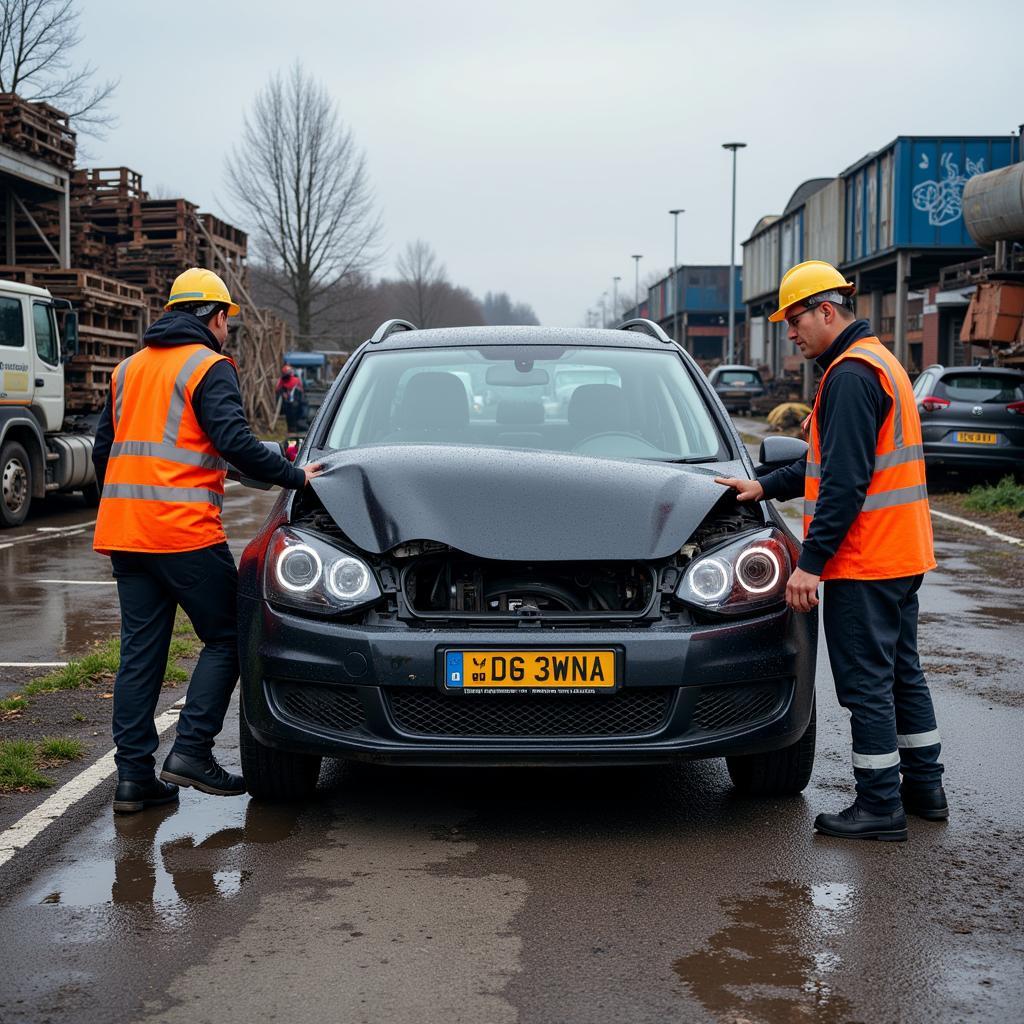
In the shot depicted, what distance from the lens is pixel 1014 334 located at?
67.7ft

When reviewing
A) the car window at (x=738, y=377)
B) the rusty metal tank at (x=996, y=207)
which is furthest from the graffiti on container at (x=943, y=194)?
the car window at (x=738, y=377)

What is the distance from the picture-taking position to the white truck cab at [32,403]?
45.8 feet

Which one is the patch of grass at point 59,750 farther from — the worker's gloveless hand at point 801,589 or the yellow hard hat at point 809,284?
the yellow hard hat at point 809,284

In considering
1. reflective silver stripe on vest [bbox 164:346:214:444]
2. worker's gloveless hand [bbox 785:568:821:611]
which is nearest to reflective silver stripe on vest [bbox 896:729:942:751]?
worker's gloveless hand [bbox 785:568:821:611]

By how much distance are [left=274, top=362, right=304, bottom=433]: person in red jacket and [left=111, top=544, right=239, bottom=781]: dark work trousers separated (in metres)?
26.8

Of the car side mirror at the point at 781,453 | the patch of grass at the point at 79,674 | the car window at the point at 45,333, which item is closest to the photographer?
the car side mirror at the point at 781,453

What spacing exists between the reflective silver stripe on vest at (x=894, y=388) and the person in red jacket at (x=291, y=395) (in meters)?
27.6

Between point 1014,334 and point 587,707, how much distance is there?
1815cm

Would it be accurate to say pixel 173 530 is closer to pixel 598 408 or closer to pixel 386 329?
pixel 598 408

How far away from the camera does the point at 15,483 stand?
1427cm

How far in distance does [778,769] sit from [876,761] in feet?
1.35

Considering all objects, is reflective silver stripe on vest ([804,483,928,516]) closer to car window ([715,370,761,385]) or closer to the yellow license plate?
the yellow license plate

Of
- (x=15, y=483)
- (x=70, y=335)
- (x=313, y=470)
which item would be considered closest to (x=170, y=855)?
(x=313, y=470)

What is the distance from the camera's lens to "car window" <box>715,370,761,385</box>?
4325 cm
